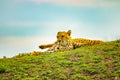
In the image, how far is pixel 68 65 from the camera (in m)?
18.9

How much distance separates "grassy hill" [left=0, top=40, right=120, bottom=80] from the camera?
57.9ft

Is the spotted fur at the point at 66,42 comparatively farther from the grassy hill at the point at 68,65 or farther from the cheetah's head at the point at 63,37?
the grassy hill at the point at 68,65

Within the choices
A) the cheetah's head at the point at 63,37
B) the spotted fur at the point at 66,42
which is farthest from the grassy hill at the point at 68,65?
the cheetah's head at the point at 63,37

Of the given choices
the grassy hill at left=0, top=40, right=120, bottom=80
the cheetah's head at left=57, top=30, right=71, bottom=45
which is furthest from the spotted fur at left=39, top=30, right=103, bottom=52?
the grassy hill at left=0, top=40, right=120, bottom=80

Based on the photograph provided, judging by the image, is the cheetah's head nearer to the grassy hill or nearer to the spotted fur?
the spotted fur

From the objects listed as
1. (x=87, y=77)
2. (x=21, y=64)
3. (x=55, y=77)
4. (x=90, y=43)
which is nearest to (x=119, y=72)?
(x=87, y=77)

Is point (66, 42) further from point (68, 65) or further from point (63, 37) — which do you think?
point (68, 65)

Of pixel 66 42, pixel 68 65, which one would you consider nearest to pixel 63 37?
pixel 66 42

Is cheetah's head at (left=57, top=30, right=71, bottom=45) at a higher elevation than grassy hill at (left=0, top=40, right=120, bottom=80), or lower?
higher

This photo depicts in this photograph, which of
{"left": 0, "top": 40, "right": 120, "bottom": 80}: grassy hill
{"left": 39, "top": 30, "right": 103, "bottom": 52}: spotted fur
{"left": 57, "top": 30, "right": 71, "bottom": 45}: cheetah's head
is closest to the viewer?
{"left": 0, "top": 40, "right": 120, "bottom": 80}: grassy hill

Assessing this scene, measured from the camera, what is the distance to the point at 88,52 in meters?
20.9

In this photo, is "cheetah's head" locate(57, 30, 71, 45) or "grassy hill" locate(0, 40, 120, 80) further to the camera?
"cheetah's head" locate(57, 30, 71, 45)

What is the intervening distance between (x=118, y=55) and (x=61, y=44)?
→ 473cm

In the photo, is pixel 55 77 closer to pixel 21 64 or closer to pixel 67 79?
pixel 67 79
